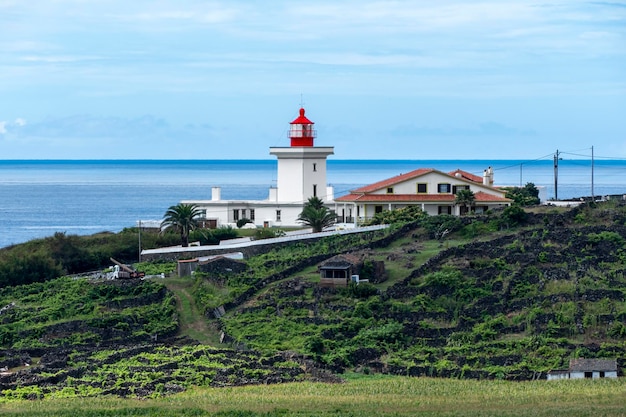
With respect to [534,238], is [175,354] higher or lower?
lower

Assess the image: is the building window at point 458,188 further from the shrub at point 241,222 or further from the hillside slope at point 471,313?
the shrub at point 241,222

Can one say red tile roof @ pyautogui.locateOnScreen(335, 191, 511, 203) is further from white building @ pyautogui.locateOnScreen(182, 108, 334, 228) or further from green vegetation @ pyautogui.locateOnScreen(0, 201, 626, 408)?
white building @ pyautogui.locateOnScreen(182, 108, 334, 228)

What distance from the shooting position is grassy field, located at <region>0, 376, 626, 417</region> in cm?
3847

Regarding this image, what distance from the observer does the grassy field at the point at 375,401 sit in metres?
38.5

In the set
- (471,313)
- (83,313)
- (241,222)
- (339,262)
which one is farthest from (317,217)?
(471,313)

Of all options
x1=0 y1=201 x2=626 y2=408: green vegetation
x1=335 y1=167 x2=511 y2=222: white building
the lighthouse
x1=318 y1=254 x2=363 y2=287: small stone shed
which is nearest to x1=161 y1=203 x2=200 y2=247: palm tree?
x1=0 y1=201 x2=626 y2=408: green vegetation

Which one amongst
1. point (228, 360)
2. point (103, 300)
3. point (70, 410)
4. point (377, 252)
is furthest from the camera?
point (377, 252)

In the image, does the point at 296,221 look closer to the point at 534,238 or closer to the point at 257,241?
the point at 257,241

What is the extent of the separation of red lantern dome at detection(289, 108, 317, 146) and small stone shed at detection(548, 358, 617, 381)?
43.4m

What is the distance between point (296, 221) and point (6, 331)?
3153 centimetres

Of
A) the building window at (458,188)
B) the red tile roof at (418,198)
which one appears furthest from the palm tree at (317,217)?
the building window at (458,188)

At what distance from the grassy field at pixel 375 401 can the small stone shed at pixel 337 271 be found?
40.1 ft

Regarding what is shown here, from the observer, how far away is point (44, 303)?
57750mm

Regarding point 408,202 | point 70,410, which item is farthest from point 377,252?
point 70,410
